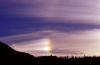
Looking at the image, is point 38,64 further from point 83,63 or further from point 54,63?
point 83,63

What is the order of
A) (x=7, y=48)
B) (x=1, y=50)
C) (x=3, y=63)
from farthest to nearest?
(x=7, y=48)
(x=1, y=50)
(x=3, y=63)

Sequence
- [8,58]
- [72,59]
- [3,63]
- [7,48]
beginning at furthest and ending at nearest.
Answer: [7,48] → [8,58] → [3,63] → [72,59]

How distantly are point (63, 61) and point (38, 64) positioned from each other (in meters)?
4.78

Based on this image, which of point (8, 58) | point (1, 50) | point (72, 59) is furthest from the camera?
point (1, 50)

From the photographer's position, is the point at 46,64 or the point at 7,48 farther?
the point at 7,48

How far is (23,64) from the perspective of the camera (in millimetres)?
29172

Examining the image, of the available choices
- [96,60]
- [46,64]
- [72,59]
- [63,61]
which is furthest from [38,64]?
Result: [96,60]

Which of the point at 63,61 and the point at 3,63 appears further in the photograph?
the point at 3,63

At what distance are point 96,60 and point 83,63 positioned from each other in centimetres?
267

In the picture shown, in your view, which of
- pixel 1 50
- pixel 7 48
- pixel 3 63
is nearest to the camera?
pixel 3 63

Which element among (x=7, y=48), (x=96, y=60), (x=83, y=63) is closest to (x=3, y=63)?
(x=7, y=48)

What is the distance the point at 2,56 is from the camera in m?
32.6

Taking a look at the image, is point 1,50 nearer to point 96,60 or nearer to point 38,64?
point 38,64

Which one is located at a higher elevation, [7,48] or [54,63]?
[7,48]
